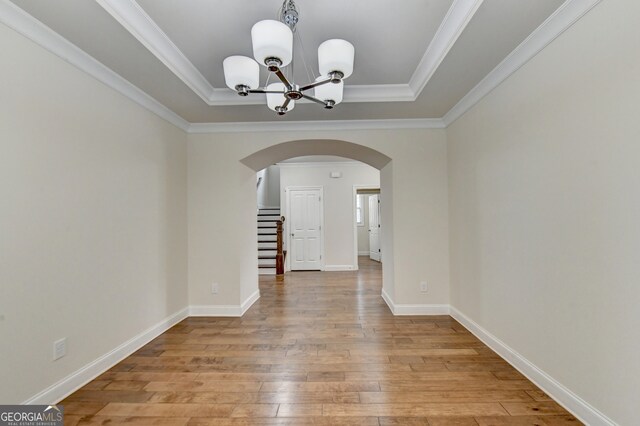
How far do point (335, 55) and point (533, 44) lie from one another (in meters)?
1.48

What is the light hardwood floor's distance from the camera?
5.91 ft

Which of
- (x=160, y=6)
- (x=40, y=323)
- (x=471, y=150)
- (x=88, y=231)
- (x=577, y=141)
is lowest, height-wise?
(x=40, y=323)

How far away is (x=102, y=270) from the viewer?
2367 millimetres

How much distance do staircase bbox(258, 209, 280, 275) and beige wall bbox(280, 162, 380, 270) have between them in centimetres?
39

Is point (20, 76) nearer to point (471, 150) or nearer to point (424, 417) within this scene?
point (424, 417)

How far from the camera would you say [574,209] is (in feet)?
5.72

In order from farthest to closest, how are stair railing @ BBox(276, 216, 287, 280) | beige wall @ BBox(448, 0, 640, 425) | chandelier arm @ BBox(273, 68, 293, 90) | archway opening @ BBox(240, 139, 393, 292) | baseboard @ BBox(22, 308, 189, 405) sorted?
stair railing @ BBox(276, 216, 287, 280) < archway opening @ BBox(240, 139, 393, 292) < baseboard @ BBox(22, 308, 189, 405) < chandelier arm @ BBox(273, 68, 293, 90) < beige wall @ BBox(448, 0, 640, 425)

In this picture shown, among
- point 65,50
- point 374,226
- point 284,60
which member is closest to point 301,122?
point 284,60

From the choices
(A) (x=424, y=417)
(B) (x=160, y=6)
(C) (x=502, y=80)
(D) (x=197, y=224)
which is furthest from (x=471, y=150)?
(D) (x=197, y=224)

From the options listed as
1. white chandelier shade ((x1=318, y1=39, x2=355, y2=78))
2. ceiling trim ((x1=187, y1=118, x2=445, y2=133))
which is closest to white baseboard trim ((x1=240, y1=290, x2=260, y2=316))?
ceiling trim ((x1=187, y1=118, x2=445, y2=133))

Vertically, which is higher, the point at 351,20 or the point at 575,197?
the point at 351,20

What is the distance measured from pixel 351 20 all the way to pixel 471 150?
181cm

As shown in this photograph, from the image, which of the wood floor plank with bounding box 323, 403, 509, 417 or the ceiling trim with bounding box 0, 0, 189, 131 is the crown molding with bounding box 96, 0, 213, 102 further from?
the wood floor plank with bounding box 323, 403, 509, 417

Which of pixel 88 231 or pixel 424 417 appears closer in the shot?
pixel 424 417
